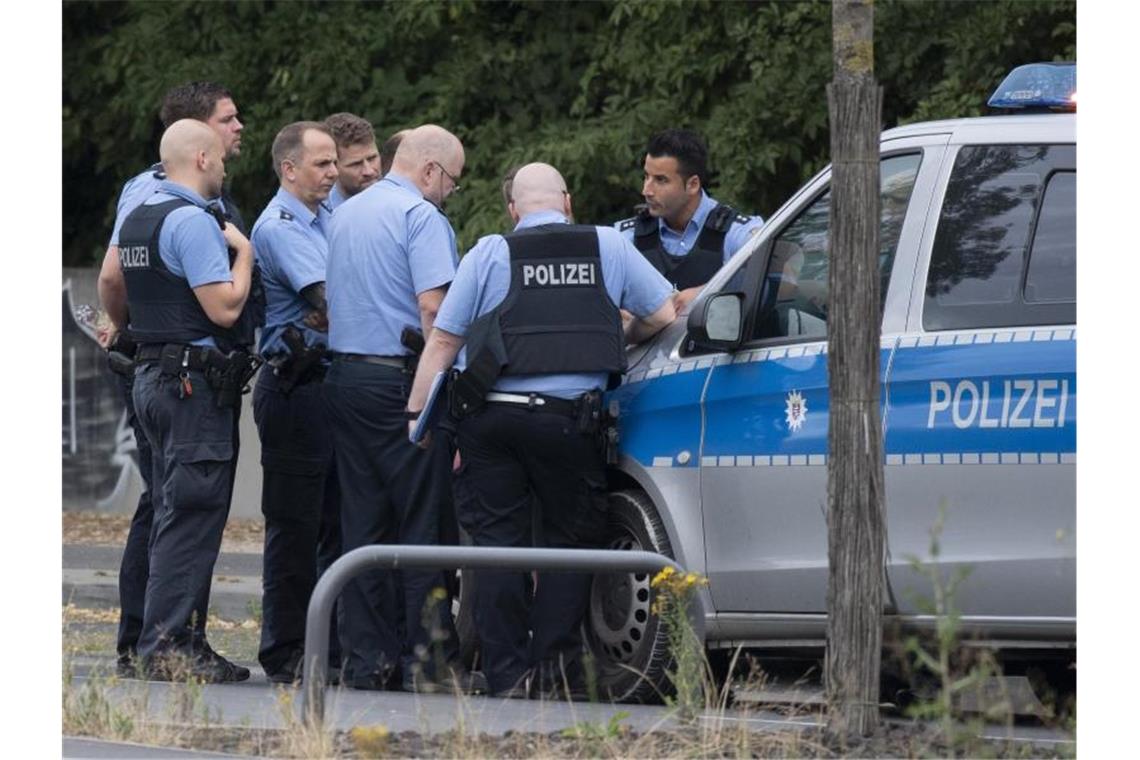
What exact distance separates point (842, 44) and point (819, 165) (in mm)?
7287

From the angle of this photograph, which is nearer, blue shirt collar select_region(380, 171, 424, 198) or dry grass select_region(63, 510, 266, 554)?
blue shirt collar select_region(380, 171, 424, 198)

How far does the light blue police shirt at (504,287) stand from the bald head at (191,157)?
111 centimetres

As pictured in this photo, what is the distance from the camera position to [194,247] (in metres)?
7.67

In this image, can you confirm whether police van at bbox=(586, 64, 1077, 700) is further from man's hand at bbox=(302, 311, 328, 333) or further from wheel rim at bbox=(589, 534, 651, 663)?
man's hand at bbox=(302, 311, 328, 333)

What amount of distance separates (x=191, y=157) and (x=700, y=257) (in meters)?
2.02

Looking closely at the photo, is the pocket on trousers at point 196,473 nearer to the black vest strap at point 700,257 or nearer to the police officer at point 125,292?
the police officer at point 125,292

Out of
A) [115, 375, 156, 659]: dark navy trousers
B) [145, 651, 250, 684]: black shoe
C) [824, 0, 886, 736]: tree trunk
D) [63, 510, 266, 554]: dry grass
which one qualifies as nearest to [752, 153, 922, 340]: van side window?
[824, 0, 886, 736]: tree trunk

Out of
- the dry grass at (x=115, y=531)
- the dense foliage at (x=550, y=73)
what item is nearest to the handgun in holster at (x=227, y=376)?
the dense foliage at (x=550, y=73)

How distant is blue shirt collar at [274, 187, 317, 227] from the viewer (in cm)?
826

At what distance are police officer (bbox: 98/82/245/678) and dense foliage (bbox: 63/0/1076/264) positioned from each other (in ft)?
16.3

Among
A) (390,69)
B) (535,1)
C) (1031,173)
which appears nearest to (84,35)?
(390,69)

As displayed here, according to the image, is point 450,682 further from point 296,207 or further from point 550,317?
point 296,207

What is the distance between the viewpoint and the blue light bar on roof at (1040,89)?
681 cm

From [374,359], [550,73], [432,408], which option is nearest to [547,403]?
[432,408]
